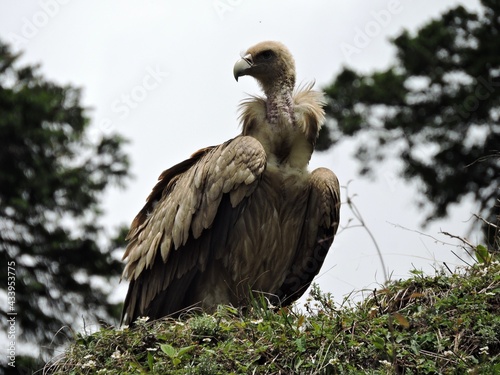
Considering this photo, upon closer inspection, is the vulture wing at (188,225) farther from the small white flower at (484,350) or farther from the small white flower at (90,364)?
the small white flower at (484,350)

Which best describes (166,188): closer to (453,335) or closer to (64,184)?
(453,335)

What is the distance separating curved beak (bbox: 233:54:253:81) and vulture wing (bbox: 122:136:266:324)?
2.30ft

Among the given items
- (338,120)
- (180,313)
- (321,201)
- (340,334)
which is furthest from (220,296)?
(338,120)

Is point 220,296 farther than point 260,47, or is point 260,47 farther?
point 260,47

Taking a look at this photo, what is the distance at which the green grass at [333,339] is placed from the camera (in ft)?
19.9

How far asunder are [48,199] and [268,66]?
25.6 ft

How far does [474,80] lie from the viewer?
14609mm

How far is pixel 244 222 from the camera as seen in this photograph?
7.86 metres

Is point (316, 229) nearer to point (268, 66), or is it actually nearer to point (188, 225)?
point (188, 225)

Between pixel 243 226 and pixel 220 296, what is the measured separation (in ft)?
1.92

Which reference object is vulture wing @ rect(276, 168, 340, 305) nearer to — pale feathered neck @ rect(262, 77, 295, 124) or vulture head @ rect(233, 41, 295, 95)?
pale feathered neck @ rect(262, 77, 295, 124)

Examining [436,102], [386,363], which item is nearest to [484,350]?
[386,363]

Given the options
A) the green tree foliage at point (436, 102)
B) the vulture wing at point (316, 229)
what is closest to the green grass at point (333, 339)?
the vulture wing at point (316, 229)

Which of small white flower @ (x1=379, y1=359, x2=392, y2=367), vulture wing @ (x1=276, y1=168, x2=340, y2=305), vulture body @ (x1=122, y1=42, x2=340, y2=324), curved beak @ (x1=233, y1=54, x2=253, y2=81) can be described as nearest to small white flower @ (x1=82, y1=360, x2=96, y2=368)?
vulture body @ (x1=122, y1=42, x2=340, y2=324)
